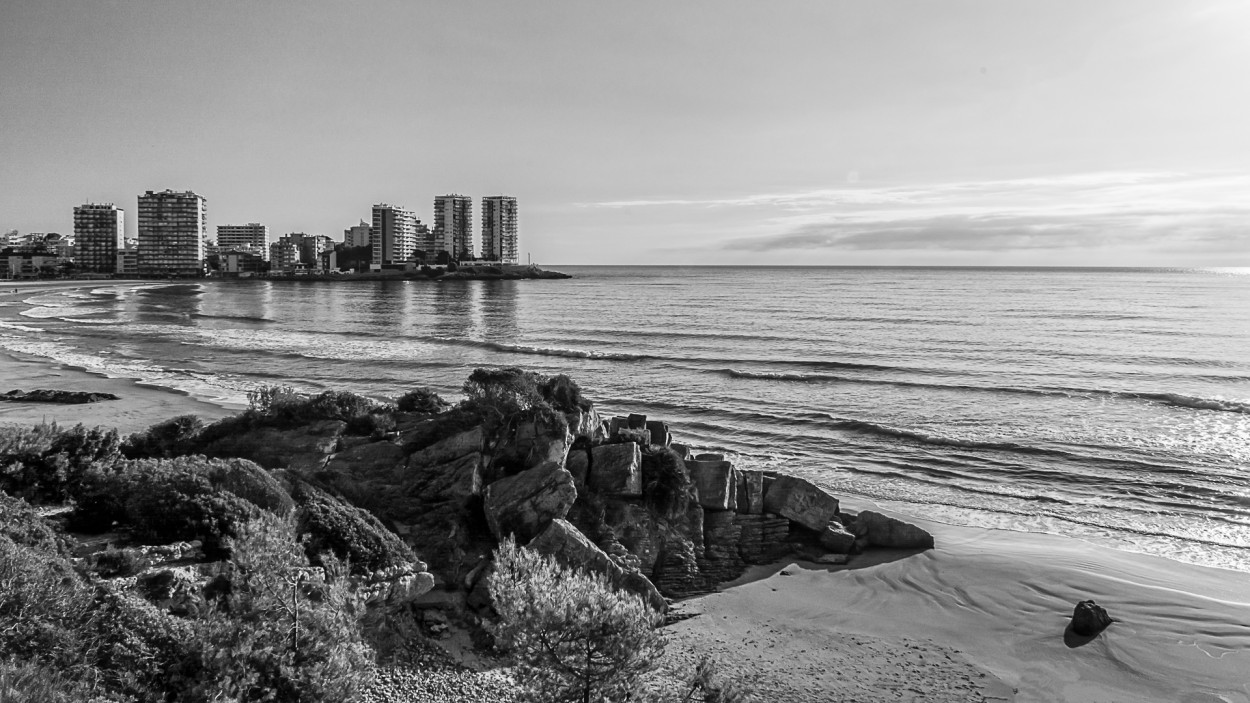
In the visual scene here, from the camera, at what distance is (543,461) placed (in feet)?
52.4

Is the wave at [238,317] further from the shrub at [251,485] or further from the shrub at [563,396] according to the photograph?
the shrub at [251,485]

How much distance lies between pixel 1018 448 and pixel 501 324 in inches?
2108

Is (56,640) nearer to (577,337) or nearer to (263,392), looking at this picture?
(263,392)

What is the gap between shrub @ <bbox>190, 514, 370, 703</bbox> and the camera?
7879mm

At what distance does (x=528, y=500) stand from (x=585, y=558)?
2.22m

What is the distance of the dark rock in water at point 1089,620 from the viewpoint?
1345cm

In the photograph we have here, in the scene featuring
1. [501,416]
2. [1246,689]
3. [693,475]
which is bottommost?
[1246,689]

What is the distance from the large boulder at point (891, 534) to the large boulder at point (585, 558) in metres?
6.33

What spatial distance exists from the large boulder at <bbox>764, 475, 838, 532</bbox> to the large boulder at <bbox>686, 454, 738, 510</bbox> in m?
0.96

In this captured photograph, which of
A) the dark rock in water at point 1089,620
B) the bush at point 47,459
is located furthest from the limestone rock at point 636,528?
the bush at point 47,459

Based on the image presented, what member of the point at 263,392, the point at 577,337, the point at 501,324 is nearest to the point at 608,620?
the point at 263,392

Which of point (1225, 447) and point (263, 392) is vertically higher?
point (263, 392)

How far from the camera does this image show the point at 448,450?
649 inches

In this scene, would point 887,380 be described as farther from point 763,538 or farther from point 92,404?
point 92,404
